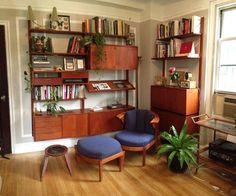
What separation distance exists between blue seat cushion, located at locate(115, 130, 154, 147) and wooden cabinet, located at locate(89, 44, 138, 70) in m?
1.24

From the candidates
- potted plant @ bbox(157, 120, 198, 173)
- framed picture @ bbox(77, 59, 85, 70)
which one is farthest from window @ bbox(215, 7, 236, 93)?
framed picture @ bbox(77, 59, 85, 70)

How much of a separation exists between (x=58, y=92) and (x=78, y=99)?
0.38 m

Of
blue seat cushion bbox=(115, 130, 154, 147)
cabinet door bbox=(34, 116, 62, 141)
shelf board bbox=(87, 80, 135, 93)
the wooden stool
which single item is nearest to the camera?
the wooden stool

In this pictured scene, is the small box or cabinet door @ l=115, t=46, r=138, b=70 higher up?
cabinet door @ l=115, t=46, r=138, b=70

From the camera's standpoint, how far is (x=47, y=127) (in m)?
3.43

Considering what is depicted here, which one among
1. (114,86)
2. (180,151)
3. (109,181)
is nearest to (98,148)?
(109,181)

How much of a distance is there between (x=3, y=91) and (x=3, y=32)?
912 mm

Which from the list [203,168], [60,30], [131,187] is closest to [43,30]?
[60,30]

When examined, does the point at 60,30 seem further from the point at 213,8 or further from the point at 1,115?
the point at 213,8

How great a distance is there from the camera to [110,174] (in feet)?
9.62

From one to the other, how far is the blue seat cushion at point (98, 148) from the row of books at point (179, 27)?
6.94 feet

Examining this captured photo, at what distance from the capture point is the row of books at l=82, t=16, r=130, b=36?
3.68 metres

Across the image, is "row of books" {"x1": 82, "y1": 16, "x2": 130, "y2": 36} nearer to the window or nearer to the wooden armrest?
the wooden armrest

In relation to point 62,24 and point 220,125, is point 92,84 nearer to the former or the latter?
point 62,24
